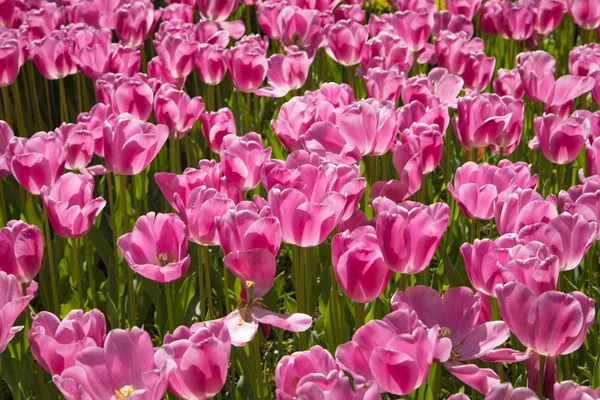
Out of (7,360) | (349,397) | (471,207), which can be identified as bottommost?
(7,360)

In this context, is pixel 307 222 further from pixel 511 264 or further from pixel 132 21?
pixel 132 21

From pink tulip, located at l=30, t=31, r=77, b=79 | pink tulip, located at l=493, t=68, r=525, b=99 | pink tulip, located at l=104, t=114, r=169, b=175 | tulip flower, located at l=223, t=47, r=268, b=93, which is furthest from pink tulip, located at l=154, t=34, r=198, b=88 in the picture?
pink tulip, located at l=493, t=68, r=525, b=99

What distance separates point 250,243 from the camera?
5.79 ft

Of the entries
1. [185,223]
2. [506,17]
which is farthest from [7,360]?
[506,17]

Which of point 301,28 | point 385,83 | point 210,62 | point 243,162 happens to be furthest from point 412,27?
point 243,162

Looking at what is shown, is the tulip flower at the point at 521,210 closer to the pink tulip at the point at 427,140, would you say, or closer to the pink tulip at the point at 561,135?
the pink tulip at the point at 427,140

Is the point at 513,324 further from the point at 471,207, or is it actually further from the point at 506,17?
the point at 506,17

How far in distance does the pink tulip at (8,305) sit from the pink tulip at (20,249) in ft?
0.90

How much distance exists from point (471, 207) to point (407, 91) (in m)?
0.67

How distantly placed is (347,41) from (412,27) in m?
0.31

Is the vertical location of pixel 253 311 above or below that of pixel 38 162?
below

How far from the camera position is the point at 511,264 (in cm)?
161

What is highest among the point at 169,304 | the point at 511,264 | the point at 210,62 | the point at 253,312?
the point at 511,264

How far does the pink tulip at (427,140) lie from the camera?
235 cm
